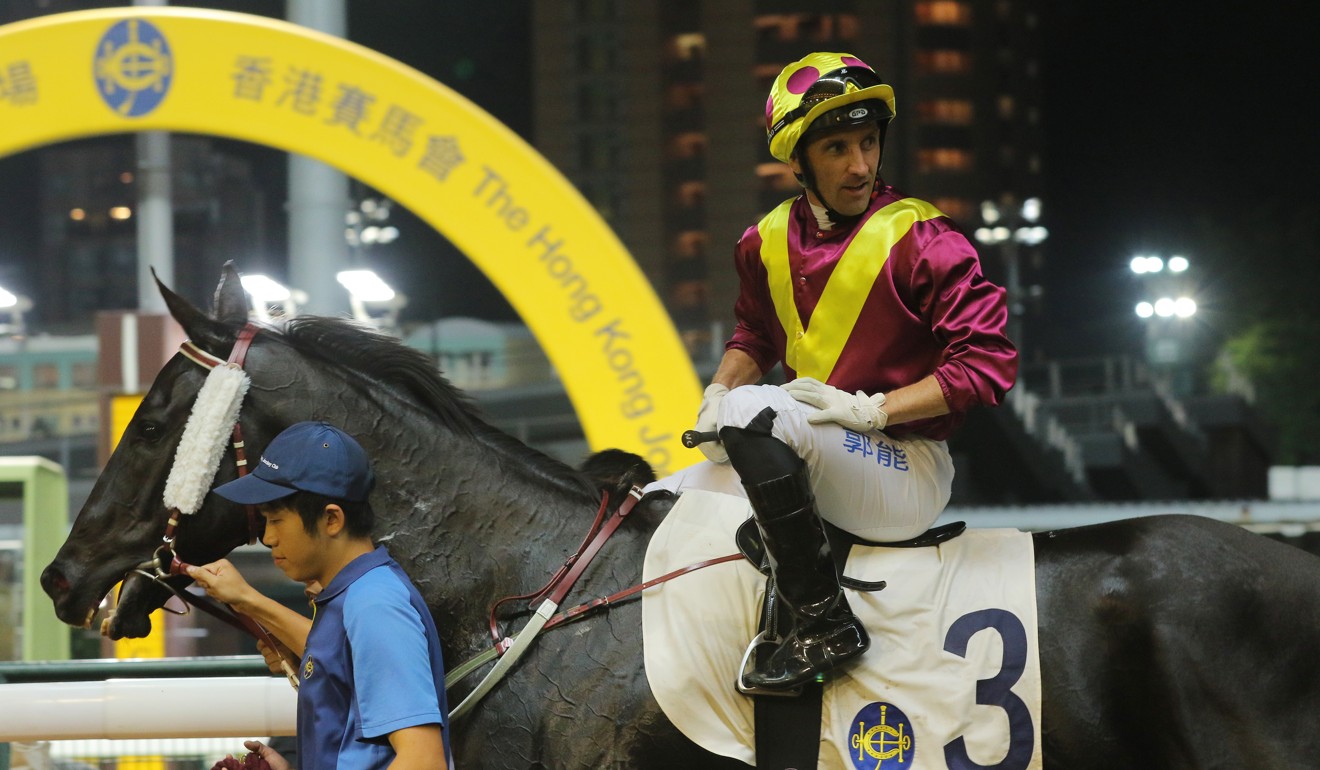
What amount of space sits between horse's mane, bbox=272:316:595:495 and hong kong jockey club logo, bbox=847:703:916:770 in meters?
0.77

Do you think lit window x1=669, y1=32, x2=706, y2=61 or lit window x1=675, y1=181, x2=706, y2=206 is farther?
lit window x1=669, y1=32, x2=706, y2=61

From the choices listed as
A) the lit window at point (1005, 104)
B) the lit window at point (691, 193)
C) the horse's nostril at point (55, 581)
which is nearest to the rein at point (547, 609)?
the horse's nostril at point (55, 581)

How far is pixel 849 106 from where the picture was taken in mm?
2703

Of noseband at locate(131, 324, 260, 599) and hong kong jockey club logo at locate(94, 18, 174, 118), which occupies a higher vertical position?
hong kong jockey club logo at locate(94, 18, 174, 118)

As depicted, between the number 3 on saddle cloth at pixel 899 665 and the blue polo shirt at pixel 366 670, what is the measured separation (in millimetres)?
671

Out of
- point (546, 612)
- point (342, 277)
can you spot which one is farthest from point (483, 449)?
point (342, 277)

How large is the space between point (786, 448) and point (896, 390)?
0.98 feet

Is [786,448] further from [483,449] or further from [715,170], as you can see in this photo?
[715,170]

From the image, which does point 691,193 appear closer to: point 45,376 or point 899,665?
point 45,376

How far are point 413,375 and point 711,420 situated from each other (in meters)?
0.67

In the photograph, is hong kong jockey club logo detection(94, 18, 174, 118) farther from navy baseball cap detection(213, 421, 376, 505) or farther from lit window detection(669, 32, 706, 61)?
lit window detection(669, 32, 706, 61)

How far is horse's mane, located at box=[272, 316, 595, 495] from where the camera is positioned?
2893 millimetres

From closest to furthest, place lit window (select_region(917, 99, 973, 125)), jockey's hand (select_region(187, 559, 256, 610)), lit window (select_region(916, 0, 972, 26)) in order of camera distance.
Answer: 1. jockey's hand (select_region(187, 559, 256, 610))
2. lit window (select_region(916, 0, 972, 26))
3. lit window (select_region(917, 99, 973, 125))

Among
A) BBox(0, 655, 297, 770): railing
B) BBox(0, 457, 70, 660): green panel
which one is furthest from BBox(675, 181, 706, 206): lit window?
BBox(0, 655, 297, 770): railing
